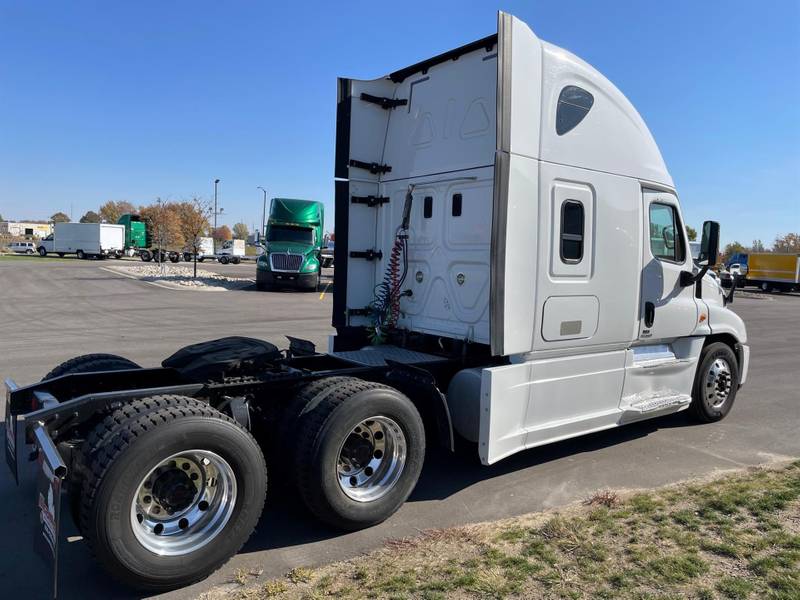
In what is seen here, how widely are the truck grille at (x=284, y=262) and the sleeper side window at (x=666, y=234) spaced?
19597mm

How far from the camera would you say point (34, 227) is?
12812 centimetres

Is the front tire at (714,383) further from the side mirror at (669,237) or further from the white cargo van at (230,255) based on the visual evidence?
the white cargo van at (230,255)

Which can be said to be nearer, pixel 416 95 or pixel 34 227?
pixel 416 95

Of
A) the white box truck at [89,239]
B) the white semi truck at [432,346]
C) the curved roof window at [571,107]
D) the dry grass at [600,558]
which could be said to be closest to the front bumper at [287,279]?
the white semi truck at [432,346]

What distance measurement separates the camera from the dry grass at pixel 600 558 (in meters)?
3.21

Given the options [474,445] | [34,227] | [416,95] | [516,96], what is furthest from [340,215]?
[34,227]

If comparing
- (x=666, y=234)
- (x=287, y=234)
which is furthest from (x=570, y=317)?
(x=287, y=234)

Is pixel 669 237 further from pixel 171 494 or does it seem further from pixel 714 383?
pixel 171 494

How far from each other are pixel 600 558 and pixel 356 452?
1.68 meters

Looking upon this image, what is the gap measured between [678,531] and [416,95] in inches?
169

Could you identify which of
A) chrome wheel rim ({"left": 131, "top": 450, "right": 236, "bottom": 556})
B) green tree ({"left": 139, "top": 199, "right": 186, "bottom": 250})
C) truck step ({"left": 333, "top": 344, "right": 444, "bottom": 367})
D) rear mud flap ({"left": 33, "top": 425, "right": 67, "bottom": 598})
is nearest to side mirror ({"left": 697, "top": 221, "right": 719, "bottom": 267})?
truck step ({"left": 333, "top": 344, "right": 444, "bottom": 367})

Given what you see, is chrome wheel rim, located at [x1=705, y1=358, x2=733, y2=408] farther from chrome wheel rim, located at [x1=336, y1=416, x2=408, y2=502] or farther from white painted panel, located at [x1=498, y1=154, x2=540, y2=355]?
chrome wheel rim, located at [x1=336, y1=416, x2=408, y2=502]

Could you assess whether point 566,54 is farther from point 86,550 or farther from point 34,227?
point 34,227

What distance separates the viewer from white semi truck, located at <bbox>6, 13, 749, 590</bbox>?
3273 millimetres
